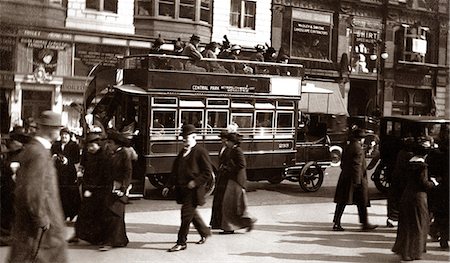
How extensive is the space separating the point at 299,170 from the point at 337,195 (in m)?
1.32

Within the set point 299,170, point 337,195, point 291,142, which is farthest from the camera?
point 299,170

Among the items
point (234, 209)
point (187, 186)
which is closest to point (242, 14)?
point (234, 209)

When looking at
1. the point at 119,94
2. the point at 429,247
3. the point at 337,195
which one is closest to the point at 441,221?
the point at 429,247

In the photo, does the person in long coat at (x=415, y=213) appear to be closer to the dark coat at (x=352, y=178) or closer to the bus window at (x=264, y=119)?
the dark coat at (x=352, y=178)

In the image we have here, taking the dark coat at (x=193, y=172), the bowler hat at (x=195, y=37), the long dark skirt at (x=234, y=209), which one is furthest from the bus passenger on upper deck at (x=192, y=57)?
the long dark skirt at (x=234, y=209)

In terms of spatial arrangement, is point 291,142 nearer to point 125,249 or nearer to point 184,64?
point 184,64

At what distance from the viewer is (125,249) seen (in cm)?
495

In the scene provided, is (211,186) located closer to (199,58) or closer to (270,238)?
(270,238)

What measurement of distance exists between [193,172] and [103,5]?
1.89 metres

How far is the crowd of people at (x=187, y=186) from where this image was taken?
4.62m

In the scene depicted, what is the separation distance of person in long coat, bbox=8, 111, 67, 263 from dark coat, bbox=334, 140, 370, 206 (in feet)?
11.7

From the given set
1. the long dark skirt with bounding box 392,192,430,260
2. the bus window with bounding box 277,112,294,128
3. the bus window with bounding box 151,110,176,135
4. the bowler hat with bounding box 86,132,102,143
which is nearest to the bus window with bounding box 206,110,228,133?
→ the bus window with bounding box 151,110,176,135

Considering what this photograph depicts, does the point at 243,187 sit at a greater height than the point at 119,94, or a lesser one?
lesser

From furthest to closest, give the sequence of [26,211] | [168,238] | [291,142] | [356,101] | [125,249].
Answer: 1. [291,142]
2. [356,101]
3. [168,238]
4. [125,249]
5. [26,211]
